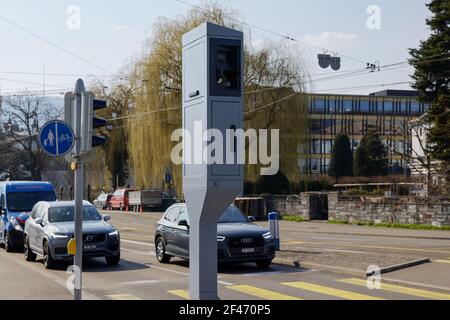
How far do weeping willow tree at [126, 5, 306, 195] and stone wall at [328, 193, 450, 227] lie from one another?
8.37 m

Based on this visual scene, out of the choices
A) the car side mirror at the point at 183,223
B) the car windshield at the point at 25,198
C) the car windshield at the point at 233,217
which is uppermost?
the car windshield at the point at 25,198

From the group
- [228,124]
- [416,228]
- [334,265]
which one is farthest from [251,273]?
[416,228]

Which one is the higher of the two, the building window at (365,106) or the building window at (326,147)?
the building window at (365,106)

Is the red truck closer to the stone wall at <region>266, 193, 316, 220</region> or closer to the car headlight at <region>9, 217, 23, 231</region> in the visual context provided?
the stone wall at <region>266, 193, 316, 220</region>

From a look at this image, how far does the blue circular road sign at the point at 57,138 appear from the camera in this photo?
34.1 feet

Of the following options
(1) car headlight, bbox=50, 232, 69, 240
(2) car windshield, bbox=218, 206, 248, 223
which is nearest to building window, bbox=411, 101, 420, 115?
(2) car windshield, bbox=218, 206, 248, 223

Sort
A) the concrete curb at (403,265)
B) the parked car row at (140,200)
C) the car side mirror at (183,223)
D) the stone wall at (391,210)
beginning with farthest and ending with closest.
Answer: the parked car row at (140,200), the stone wall at (391,210), the car side mirror at (183,223), the concrete curb at (403,265)

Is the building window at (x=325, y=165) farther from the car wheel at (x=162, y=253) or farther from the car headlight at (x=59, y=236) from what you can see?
the car headlight at (x=59, y=236)

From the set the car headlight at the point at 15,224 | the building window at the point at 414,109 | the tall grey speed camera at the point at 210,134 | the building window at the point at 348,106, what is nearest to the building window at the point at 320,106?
the building window at the point at 348,106

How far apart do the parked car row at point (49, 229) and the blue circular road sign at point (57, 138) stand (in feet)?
23.6

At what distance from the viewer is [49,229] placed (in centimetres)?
1803

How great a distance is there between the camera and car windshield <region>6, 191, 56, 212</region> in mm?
23953

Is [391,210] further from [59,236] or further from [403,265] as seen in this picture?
[59,236]
